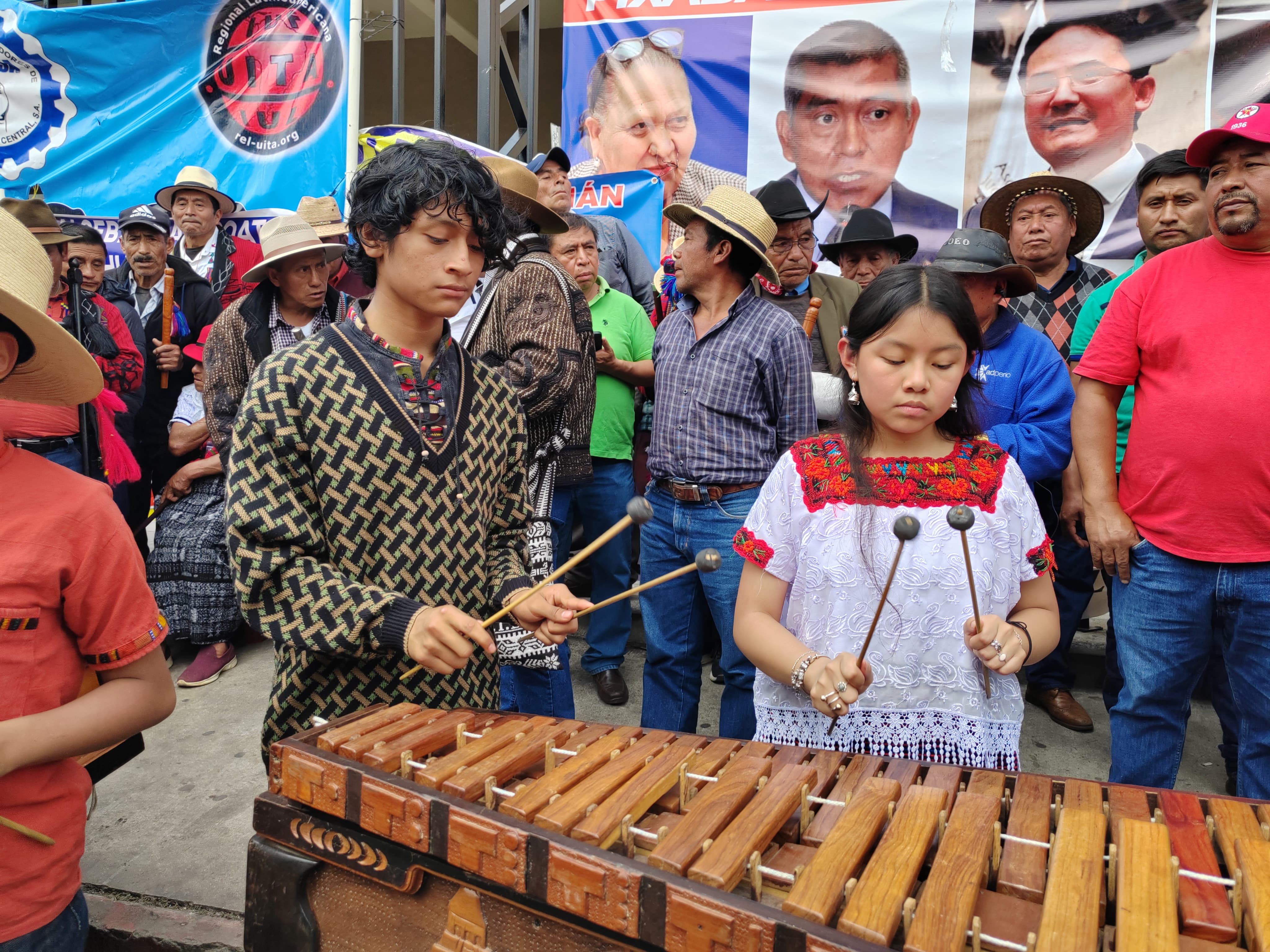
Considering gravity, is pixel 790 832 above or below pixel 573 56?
below

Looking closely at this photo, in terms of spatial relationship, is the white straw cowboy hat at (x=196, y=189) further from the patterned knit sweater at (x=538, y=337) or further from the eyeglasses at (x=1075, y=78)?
the eyeglasses at (x=1075, y=78)

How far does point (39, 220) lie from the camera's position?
4414 millimetres

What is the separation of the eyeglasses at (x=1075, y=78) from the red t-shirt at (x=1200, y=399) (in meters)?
2.74

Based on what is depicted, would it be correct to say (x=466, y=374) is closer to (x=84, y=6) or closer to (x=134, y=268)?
(x=134, y=268)

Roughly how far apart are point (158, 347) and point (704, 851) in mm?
4694

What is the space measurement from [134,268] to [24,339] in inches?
177

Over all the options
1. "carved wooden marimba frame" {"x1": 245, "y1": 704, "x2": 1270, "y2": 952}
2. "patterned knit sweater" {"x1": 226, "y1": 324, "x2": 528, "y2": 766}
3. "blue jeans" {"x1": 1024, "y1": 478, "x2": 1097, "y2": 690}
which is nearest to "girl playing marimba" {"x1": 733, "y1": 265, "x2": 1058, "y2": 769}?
"carved wooden marimba frame" {"x1": 245, "y1": 704, "x2": 1270, "y2": 952}

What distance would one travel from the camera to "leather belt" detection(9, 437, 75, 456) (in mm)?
3867

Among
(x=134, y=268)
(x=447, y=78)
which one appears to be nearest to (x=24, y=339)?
(x=134, y=268)

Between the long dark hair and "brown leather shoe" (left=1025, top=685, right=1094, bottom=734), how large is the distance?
2.25 metres

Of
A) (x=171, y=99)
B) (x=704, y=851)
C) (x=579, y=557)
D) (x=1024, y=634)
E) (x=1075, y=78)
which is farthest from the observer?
(x=171, y=99)

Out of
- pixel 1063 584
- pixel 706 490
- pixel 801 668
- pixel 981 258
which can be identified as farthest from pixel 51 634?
pixel 1063 584

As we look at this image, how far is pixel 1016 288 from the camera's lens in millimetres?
3537

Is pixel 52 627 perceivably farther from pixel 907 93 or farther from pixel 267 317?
pixel 907 93
